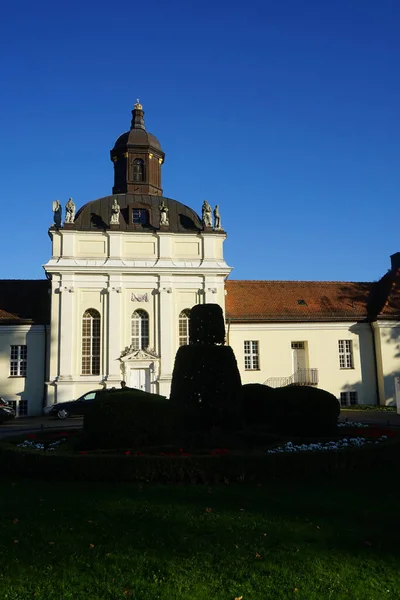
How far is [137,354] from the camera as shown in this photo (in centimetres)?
3119

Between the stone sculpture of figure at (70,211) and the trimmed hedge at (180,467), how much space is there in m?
23.7

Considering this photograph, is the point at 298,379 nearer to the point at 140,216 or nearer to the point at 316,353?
the point at 316,353

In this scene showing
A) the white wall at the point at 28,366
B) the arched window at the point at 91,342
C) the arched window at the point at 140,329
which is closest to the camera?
the white wall at the point at 28,366

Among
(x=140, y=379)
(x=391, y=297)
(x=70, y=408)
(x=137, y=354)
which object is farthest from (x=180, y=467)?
(x=391, y=297)

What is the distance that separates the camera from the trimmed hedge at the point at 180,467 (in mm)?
9906

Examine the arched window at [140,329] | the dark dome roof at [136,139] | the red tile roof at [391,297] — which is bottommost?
the arched window at [140,329]

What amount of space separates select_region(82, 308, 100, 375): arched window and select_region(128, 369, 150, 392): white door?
2162 mm

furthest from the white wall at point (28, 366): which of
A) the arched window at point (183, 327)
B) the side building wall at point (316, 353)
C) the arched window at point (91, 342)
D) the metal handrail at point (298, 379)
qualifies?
the metal handrail at point (298, 379)

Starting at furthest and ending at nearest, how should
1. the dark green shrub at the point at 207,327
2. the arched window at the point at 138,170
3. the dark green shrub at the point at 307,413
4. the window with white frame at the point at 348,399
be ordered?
1. the arched window at the point at 138,170
2. the window with white frame at the point at 348,399
3. the dark green shrub at the point at 207,327
4. the dark green shrub at the point at 307,413

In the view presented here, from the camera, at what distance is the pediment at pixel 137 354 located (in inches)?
1222

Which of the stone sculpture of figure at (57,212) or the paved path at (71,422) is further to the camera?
the stone sculpture of figure at (57,212)

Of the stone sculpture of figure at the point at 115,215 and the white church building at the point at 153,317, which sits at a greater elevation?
the stone sculpture of figure at the point at 115,215

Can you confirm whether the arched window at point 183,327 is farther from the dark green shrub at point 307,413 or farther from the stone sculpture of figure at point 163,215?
the dark green shrub at point 307,413

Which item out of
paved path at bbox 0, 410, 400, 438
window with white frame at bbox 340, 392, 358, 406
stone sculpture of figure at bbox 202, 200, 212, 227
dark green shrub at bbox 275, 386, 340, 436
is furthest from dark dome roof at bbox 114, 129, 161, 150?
dark green shrub at bbox 275, 386, 340, 436
